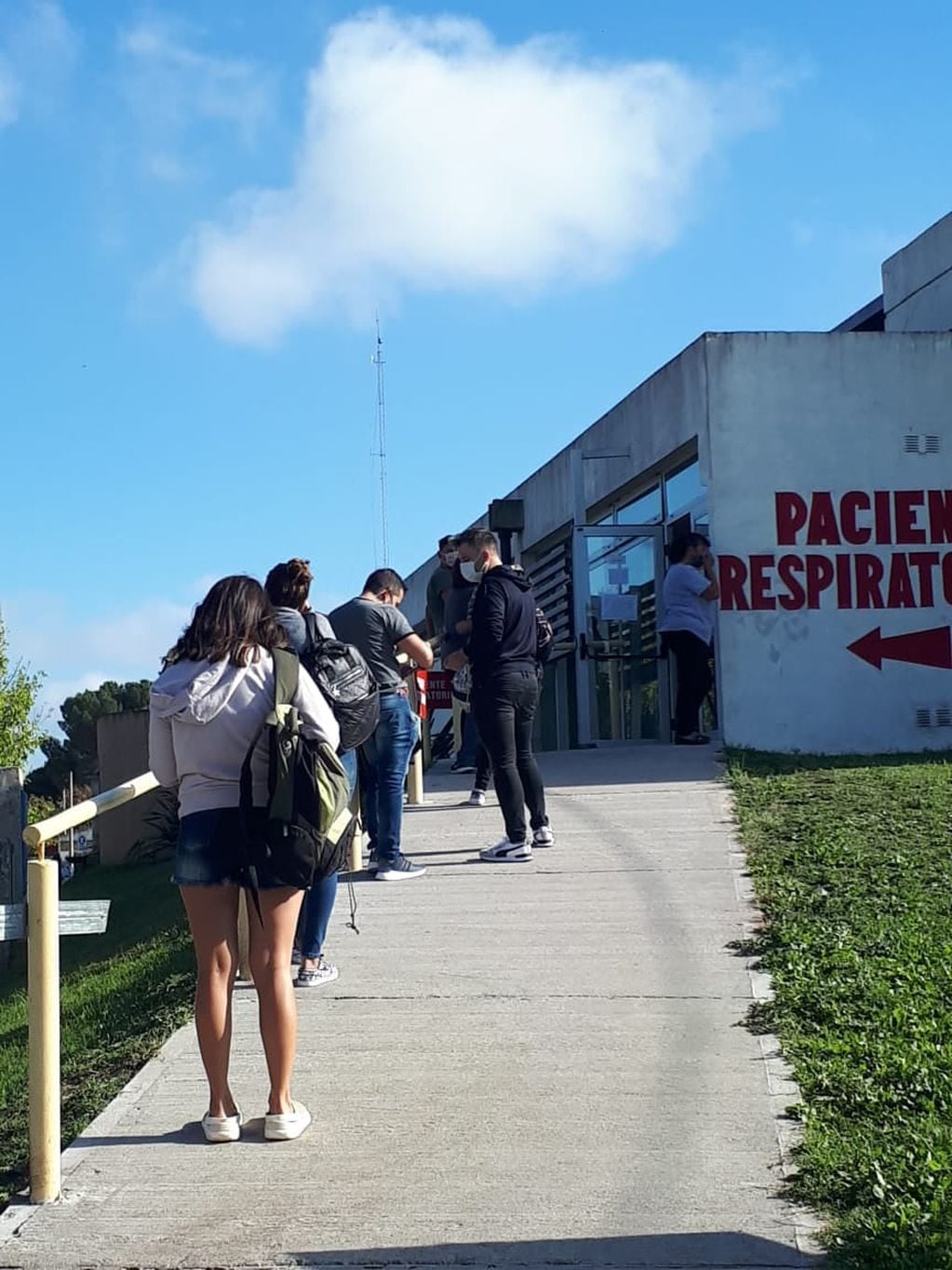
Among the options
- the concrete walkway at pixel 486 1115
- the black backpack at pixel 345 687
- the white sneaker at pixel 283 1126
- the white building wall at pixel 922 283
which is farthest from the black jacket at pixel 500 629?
the white building wall at pixel 922 283

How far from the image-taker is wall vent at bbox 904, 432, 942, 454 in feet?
50.7

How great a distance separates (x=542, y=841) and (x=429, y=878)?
3.08ft

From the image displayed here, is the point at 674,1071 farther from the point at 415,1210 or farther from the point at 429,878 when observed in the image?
the point at 429,878

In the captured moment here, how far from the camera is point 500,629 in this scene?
9.64m

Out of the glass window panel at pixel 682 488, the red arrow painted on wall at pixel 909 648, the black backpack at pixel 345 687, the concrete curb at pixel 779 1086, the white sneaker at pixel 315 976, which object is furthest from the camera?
the glass window panel at pixel 682 488

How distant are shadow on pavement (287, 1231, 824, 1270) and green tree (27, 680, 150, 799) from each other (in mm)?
54698

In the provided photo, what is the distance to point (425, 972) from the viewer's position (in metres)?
7.43

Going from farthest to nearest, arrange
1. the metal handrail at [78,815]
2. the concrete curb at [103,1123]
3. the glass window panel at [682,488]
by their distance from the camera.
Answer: the glass window panel at [682,488] → the metal handrail at [78,815] → the concrete curb at [103,1123]

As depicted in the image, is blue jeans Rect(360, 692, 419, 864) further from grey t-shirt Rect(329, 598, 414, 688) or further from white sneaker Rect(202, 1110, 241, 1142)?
white sneaker Rect(202, 1110, 241, 1142)

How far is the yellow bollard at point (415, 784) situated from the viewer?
12.3 m

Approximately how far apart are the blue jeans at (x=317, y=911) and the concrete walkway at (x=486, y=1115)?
228 mm

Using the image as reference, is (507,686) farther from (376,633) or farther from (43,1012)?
(43,1012)

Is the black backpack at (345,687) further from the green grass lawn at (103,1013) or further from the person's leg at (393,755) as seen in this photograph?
the person's leg at (393,755)

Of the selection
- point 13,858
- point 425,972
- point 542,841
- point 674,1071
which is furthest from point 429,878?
point 13,858
